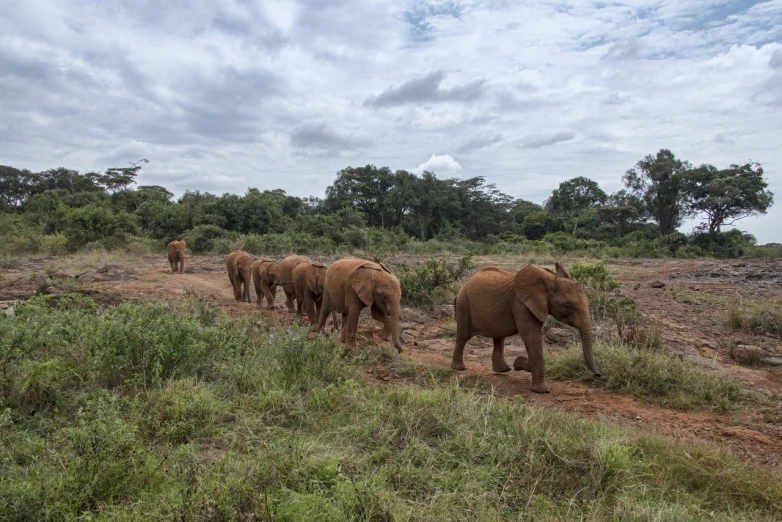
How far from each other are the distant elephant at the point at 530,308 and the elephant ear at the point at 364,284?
158 cm

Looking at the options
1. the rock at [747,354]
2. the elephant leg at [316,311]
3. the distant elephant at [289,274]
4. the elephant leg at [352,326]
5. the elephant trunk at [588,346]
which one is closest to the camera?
the elephant trunk at [588,346]

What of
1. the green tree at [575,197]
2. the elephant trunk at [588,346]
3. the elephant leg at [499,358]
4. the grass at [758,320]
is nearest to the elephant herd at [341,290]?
the elephant leg at [499,358]

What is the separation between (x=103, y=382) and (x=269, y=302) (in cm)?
772

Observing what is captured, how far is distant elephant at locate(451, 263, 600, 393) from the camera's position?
6324 millimetres

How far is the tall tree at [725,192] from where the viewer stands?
107ft

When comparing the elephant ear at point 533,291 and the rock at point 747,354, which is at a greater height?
the elephant ear at point 533,291

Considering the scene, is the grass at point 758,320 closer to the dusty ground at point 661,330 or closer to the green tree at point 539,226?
the dusty ground at point 661,330

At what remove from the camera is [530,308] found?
6.32 m

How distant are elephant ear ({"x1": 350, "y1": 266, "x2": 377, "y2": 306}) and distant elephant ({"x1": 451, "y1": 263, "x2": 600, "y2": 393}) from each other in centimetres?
158

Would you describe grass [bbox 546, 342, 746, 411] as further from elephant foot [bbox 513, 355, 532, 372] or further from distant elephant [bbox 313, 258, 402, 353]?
distant elephant [bbox 313, 258, 402, 353]

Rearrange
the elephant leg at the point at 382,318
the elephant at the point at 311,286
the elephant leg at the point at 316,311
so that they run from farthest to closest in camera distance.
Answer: the elephant leg at the point at 316,311 < the elephant at the point at 311,286 < the elephant leg at the point at 382,318

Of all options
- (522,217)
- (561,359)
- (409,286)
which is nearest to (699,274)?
(409,286)

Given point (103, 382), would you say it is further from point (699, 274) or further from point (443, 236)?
point (443, 236)

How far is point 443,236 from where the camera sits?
41.3 meters
